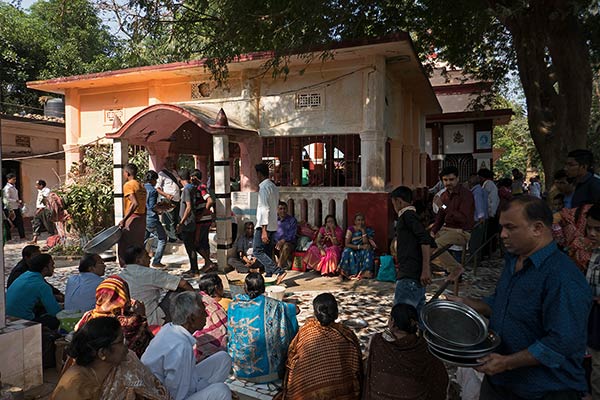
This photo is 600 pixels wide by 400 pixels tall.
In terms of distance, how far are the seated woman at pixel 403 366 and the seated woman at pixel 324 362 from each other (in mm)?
195

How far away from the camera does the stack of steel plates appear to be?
2121 millimetres

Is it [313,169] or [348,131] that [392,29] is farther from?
[313,169]

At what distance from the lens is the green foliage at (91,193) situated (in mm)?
10181

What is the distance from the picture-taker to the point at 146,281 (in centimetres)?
449

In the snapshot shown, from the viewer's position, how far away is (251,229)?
9.06m

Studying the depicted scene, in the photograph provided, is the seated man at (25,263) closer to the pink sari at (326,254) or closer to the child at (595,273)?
the pink sari at (326,254)

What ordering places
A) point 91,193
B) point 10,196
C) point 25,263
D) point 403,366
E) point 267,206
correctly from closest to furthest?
point 403,366 < point 25,263 < point 267,206 < point 91,193 < point 10,196

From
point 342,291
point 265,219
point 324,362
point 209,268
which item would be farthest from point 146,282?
point 209,268

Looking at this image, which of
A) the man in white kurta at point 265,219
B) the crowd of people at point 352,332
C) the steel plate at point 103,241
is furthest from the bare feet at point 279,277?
the steel plate at point 103,241

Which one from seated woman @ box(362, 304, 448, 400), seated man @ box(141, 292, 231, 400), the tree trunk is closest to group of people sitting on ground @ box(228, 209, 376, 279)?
the tree trunk

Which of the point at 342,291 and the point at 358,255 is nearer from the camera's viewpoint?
the point at 342,291

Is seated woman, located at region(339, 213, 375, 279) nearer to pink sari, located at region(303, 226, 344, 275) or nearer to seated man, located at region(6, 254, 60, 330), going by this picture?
pink sari, located at region(303, 226, 344, 275)

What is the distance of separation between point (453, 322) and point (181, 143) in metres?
10.2

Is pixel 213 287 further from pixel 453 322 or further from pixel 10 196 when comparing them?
pixel 10 196
